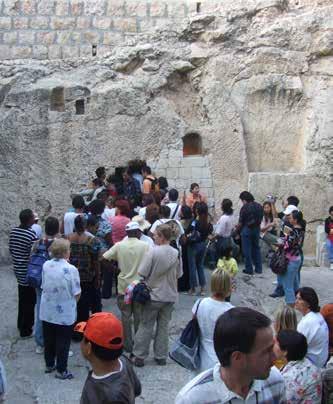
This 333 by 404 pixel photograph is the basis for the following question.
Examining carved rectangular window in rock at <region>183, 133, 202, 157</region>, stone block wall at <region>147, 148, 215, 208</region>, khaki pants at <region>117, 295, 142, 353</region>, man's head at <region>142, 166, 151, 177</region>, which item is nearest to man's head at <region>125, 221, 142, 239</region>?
khaki pants at <region>117, 295, 142, 353</region>

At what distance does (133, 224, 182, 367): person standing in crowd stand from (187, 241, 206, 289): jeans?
7.81 feet

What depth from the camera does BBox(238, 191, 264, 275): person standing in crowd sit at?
33.9 feet

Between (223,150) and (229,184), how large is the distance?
0.70 m

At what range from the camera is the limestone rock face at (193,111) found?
500 inches

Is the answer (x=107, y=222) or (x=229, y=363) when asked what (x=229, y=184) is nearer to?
(x=107, y=222)

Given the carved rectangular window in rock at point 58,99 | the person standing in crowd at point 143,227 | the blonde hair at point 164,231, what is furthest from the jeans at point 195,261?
the carved rectangular window in rock at point 58,99

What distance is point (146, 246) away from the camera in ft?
23.5

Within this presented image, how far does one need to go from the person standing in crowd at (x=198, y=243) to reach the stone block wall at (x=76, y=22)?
632cm

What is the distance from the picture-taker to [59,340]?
665 cm

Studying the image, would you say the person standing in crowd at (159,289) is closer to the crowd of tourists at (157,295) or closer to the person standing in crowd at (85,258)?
the crowd of tourists at (157,295)

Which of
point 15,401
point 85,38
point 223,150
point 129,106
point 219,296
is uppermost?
point 85,38

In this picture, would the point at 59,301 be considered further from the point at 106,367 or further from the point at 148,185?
the point at 148,185

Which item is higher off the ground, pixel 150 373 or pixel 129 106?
pixel 129 106

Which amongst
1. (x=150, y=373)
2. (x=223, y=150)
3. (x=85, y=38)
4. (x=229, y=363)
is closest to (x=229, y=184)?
(x=223, y=150)
